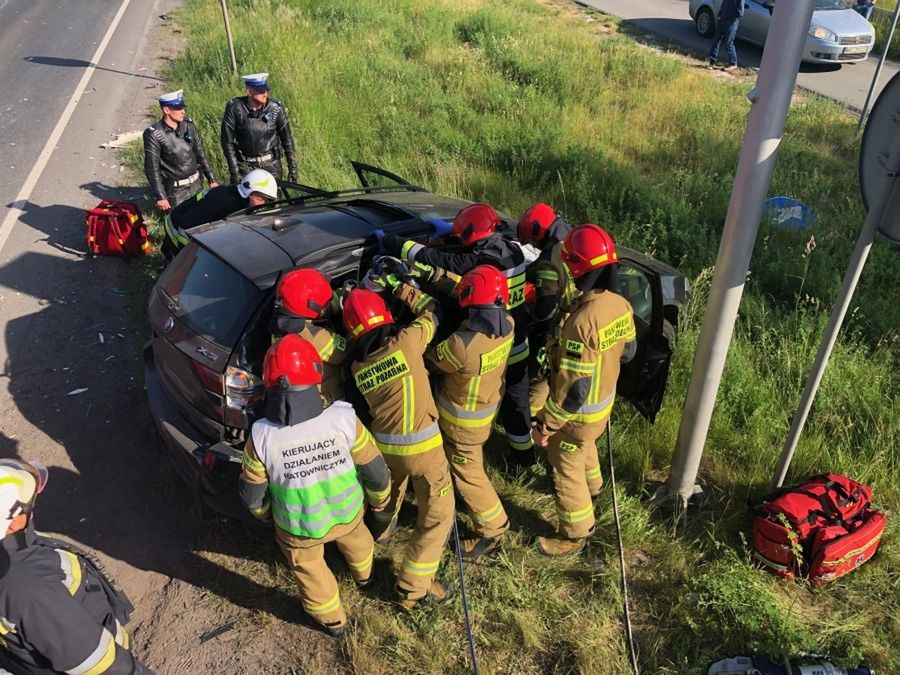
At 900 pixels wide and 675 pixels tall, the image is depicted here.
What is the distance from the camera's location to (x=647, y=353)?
13.2ft

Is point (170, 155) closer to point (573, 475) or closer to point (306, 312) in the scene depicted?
point (306, 312)

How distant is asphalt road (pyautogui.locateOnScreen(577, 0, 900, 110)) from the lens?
11430mm

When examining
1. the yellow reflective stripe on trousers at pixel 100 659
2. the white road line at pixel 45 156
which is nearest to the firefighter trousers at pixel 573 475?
the yellow reflective stripe on trousers at pixel 100 659

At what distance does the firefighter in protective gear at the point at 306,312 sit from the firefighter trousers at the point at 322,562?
2.73 ft

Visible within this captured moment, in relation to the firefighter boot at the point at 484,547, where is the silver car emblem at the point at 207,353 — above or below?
above

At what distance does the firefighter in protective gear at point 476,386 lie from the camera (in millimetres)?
3283

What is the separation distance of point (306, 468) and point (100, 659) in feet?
3.34

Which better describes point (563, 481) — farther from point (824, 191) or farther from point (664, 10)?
point (664, 10)

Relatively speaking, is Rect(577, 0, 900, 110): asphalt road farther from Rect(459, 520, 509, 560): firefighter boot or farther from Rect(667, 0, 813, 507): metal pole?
Rect(459, 520, 509, 560): firefighter boot

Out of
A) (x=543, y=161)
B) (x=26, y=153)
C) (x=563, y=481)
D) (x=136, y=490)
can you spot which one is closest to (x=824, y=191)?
(x=543, y=161)

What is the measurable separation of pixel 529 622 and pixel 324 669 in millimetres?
1027

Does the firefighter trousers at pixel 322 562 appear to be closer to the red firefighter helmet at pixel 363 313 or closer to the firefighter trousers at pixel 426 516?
the firefighter trousers at pixel 426 516

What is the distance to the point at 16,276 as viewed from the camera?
6457 millimetres

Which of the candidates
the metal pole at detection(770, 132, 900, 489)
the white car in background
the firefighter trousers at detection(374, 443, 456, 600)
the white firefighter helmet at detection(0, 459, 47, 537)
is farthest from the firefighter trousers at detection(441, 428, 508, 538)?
the white car in background
